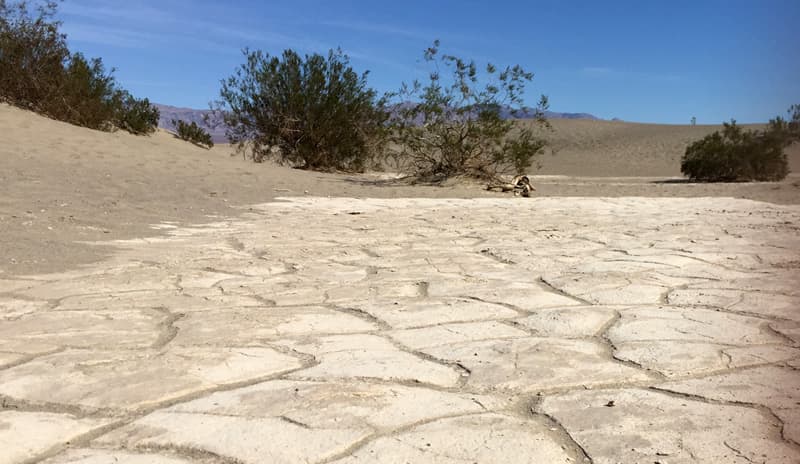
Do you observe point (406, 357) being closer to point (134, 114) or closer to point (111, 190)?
point (111, 190)

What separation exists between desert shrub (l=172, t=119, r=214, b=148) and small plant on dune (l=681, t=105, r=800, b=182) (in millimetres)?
14299

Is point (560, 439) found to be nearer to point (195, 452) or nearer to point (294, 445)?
point (294, 445)

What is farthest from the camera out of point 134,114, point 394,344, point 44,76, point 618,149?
point 618,149

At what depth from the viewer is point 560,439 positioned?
1772 millimetres

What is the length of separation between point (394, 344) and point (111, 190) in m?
A: 5.98

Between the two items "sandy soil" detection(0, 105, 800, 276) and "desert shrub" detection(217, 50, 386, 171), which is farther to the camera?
"desert shrub" detection(217, 50, 386, 171)

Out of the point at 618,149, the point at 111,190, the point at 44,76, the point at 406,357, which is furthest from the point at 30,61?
the point at 618,149

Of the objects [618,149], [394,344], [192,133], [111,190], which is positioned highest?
[618,149]

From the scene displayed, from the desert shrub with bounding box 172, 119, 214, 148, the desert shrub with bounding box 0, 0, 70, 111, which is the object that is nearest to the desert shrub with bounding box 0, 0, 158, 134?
the desert shrub with bounding box 0, 0, 70, 111

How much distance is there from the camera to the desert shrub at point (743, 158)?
17984 millimetres

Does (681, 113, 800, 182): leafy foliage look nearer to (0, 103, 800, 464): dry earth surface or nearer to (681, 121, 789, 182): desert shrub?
(681, 121, 789, 182): desert shrub

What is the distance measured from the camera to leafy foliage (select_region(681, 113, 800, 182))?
18.0 m

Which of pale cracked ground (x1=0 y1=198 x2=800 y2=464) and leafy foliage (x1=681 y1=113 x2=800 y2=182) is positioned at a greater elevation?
leafy foliage (x1=681 y1=113 x2=800 y2=182)

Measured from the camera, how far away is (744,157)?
1797cm
